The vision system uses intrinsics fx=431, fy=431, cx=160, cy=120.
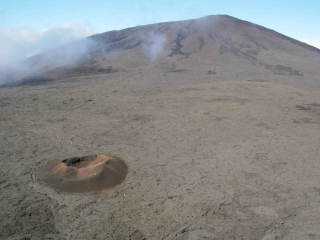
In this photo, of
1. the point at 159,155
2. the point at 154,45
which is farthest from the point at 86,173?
the point at 154,45

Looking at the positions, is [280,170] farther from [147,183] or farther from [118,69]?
[118,69]

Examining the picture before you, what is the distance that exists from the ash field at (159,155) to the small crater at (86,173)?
0.03 meters

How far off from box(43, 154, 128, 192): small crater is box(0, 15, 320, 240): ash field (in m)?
0.03

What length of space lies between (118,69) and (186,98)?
383 inches

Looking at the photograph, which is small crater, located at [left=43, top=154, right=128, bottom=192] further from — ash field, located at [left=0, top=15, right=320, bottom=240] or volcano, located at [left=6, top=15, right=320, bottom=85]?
volcano, located at [left=6, top=15, right=320, bottom=85]

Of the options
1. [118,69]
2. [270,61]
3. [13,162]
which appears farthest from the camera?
[270,61]

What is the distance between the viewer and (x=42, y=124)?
50.2 feet

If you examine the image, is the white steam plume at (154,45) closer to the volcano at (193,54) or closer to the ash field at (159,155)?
the volcano at (193,54)

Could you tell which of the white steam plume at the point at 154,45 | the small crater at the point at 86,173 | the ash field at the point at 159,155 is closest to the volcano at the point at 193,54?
the white steam plume at the point at 154,45

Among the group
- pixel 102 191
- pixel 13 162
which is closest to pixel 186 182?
pixel 102 191

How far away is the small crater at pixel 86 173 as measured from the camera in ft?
34.4

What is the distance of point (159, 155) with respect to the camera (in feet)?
41.8

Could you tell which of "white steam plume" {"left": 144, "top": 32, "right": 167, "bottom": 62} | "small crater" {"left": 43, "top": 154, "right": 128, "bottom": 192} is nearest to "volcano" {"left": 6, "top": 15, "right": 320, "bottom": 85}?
"white steam plume" {"left": 144, "top": 32, "right": 167, "bottom": 62}

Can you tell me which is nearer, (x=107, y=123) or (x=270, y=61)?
(x=107, y=123)
